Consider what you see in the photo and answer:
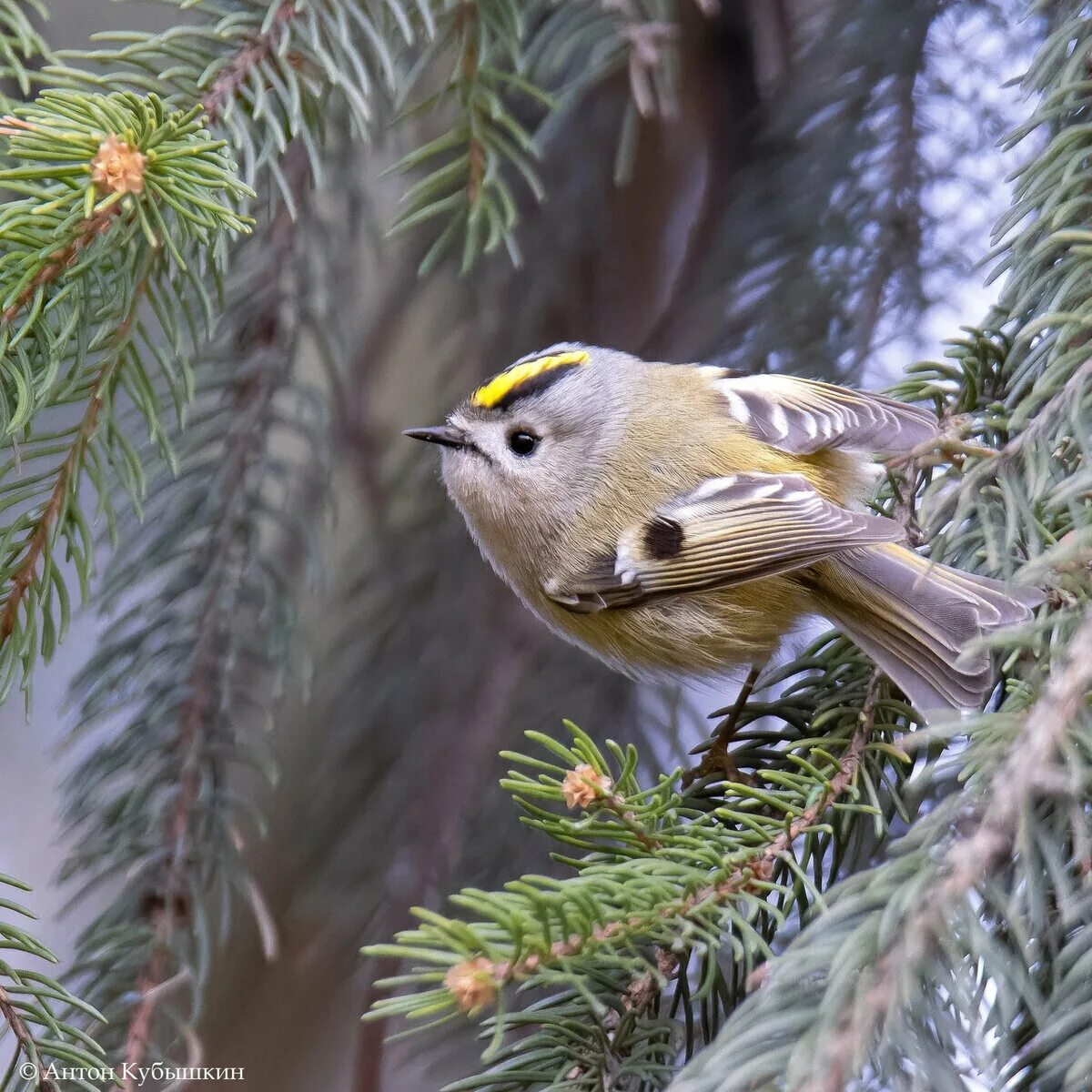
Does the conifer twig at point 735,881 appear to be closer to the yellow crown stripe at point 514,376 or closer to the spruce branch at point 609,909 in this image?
the spruce branch at point 609,909

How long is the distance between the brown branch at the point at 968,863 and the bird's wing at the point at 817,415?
0.45 metres

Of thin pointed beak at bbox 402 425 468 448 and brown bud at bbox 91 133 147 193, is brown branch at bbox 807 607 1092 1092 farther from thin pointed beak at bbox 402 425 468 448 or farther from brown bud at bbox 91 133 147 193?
thin pointed beak at bbox 402 425 468 448

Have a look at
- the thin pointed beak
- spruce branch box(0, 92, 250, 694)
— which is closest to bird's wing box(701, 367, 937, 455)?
the thin pointed beak

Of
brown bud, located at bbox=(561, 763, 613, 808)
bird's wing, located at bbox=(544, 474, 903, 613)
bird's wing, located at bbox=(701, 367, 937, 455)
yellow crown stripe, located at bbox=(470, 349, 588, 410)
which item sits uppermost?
yellow crown stripe, located at bbox=(470, 349, 588, 410)

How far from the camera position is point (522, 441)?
3.53ft

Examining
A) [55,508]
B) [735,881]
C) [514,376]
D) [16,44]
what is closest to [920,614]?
[735,881]

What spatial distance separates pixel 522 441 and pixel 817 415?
0.31 metres

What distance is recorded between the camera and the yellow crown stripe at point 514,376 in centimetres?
98

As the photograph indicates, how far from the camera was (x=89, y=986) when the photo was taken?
2.47 feet

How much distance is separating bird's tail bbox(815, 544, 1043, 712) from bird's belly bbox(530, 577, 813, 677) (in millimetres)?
49

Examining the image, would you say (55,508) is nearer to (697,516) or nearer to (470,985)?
(470,985)

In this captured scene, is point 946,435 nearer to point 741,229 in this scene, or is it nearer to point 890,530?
point 890,530

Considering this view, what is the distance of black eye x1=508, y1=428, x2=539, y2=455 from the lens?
1062 mm

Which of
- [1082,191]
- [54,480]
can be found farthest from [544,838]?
[1082,191]
